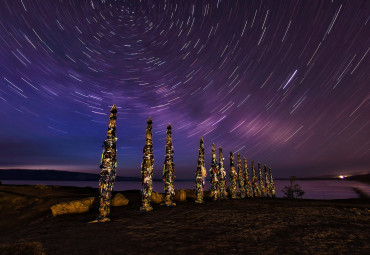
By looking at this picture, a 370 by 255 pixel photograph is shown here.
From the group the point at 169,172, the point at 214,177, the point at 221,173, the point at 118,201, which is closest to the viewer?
the point at 169,172

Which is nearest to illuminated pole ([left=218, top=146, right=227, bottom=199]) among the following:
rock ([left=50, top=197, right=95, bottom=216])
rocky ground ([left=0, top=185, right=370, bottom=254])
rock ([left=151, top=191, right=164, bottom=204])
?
rock ([left=151, top=191, right=164, bottom=204])

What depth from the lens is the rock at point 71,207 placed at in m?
17.4

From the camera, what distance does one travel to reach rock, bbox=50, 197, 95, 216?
17.4 metres

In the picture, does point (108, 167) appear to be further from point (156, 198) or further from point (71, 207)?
point (156, 198)

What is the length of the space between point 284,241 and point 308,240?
3.35ft

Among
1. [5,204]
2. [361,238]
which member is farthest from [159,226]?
[5,204]

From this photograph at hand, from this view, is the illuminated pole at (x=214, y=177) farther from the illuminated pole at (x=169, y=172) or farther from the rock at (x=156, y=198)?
the illuminated pole at (x=169, y=172)

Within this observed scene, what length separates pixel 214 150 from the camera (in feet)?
105

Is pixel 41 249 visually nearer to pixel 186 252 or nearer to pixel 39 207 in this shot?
pixel 186 252

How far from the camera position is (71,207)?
701 inches

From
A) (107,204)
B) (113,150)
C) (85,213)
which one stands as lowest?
(85,213)

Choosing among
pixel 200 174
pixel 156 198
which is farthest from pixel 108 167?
pixel 200 174

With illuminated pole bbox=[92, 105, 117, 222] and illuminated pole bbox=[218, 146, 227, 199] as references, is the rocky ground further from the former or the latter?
illuminated pole bbox=[218, 146, 227, 199]

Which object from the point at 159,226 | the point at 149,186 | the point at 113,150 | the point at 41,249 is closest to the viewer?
the point at 41,249
